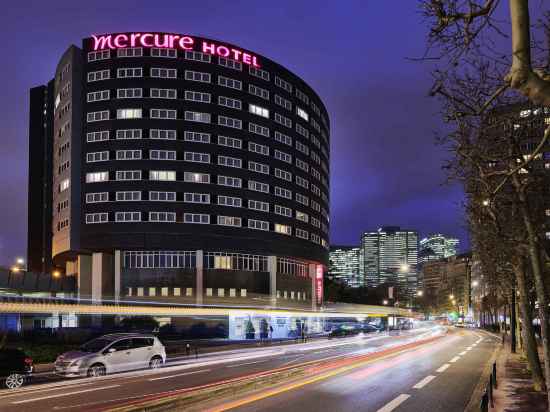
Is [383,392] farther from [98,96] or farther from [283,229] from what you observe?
[283,229]

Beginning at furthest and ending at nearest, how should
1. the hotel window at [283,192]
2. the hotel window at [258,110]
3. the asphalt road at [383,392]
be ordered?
the hotel window at [283,192] → the hotel window at [258,110] → the asphalt road at [383,392]

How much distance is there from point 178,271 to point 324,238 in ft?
Answer: 128

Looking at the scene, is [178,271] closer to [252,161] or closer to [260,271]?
[260,271]

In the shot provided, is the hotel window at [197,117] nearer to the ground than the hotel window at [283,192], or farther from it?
farther from it

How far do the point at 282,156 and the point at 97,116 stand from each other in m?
30.8

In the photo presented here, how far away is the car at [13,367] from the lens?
22.0 meters

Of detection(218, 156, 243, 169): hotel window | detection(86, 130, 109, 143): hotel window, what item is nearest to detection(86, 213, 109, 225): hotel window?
detection(86, 130, 109, 143): hotel window

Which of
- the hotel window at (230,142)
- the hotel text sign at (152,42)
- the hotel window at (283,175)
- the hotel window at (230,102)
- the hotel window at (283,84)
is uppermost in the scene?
the hotel text sign at (152,42)

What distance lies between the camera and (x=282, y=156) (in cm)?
9825

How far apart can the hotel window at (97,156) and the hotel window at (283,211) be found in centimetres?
2852

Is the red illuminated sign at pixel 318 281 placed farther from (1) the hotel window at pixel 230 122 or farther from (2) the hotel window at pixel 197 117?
(2) the hotel window at pixel 197 117

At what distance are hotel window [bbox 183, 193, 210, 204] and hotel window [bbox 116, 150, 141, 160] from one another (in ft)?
29.4

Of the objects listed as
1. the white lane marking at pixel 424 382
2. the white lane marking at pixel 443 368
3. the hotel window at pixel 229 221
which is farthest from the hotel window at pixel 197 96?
the white lane marking at pixel 424 382

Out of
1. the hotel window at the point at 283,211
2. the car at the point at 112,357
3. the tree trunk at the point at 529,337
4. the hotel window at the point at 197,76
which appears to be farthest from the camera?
the hotel window at the point at 283,211
